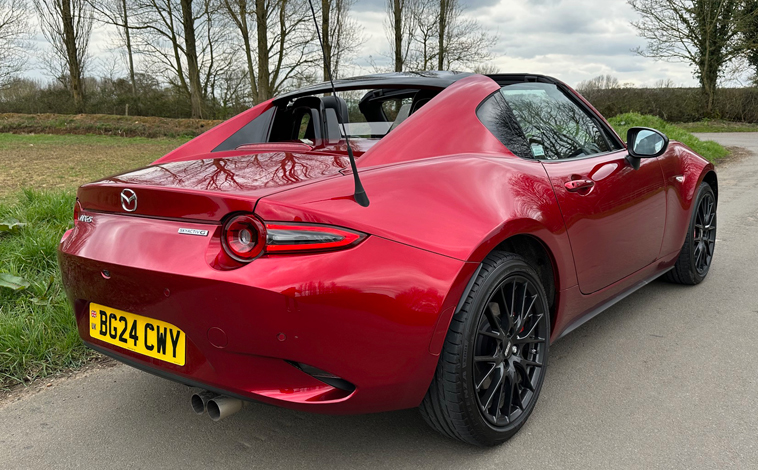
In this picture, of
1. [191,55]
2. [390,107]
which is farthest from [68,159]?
[390,107]

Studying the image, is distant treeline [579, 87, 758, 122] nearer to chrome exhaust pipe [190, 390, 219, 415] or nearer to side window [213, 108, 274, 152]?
side window [213, 108, 274, 152]

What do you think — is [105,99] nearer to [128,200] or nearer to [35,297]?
[35,297]

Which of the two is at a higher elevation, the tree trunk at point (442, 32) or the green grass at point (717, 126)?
the tree trunk at point (442, 32)

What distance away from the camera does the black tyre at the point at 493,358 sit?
6.30 ft

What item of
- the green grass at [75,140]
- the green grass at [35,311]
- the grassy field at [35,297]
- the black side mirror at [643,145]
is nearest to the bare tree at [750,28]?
the green grass at [75,140]

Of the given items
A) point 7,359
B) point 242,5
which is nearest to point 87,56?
point 242,5

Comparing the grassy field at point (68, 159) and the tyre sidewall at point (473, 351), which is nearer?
the tyre sidewall at point (473, 351)

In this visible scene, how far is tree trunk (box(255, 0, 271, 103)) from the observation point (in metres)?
16.2

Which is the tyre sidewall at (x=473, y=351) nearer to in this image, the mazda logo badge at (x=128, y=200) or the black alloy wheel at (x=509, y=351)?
the black alloy wheel at (x=509, y=351)

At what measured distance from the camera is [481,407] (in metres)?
2.03

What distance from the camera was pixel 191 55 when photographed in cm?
2280

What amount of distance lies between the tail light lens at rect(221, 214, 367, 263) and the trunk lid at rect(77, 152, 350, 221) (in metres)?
0.07

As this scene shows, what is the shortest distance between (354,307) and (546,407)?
3.84ft

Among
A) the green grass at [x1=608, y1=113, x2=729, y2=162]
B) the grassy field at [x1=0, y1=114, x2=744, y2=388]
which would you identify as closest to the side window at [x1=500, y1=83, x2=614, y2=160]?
the grassy field at [x1=0, y1=114, x2=744, y2=388]
